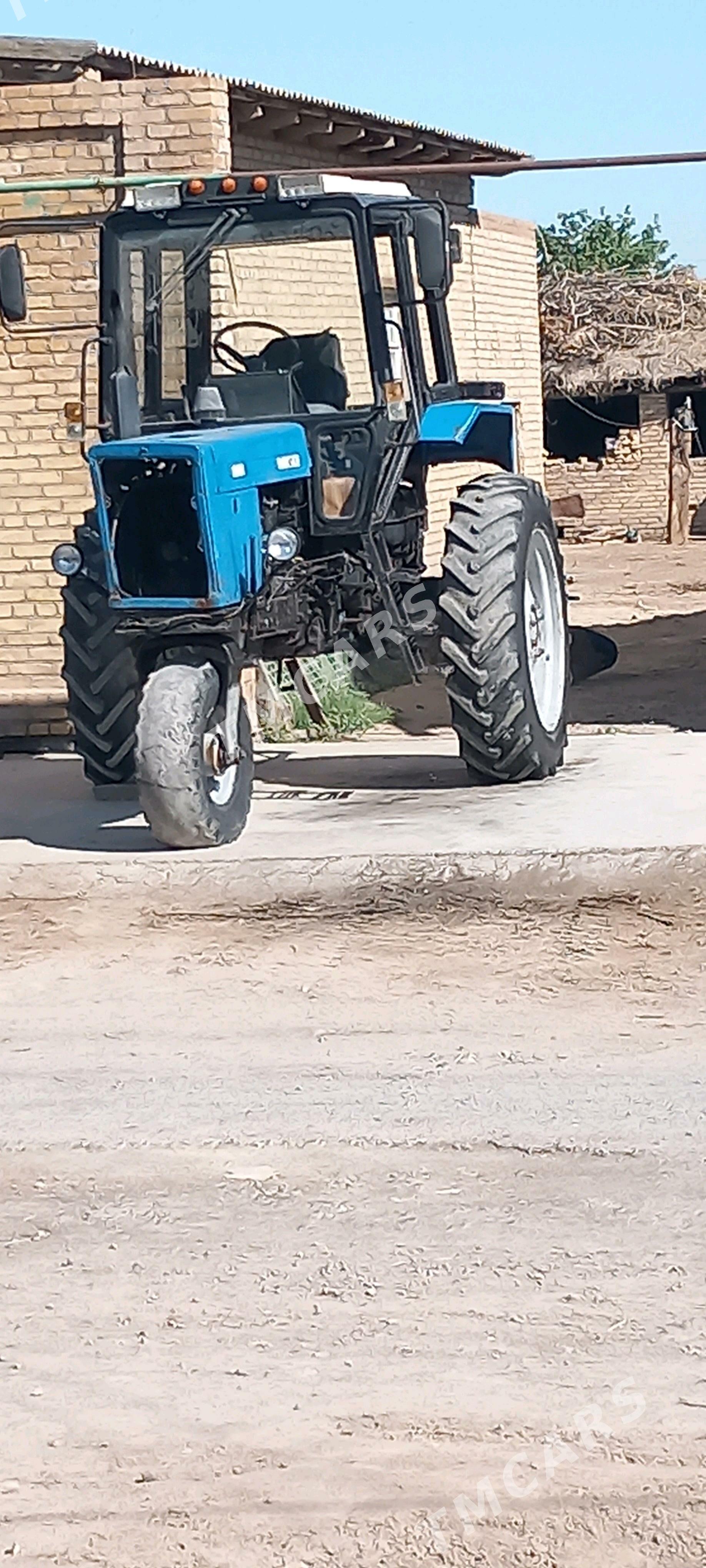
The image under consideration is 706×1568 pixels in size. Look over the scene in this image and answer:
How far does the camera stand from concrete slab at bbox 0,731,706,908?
7047mm

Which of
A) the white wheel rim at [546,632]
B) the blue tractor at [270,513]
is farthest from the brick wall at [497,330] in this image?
the blue tractor at [270,513]

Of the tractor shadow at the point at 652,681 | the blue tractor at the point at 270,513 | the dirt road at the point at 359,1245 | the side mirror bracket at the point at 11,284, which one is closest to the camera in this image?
the dirt road at the point at 359,1245

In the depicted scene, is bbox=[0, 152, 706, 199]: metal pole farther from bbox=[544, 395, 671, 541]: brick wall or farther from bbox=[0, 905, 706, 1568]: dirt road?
bbox=[544, 395, 671, 541]: brick wall

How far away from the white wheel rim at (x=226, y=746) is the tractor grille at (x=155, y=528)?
1.53 ft

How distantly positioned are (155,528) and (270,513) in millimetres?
552

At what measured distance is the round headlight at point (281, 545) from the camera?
7.69 meters

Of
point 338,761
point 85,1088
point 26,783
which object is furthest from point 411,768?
point 85,1088

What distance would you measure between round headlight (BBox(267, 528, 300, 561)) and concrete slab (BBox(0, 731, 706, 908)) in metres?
1.02

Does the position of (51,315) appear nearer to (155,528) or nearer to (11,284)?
(11,284)

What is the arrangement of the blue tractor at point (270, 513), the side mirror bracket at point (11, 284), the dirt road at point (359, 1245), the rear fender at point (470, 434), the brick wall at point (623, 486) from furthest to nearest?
the brick wall at point (623, 486) < the rear fender at point (470, 434) < the side mirror bracket at point (11, 284) < the blue tractor at point (270, 513) < the dirt road at point (359, 1245)

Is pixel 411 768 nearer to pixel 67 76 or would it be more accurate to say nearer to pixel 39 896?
pixel 39 896

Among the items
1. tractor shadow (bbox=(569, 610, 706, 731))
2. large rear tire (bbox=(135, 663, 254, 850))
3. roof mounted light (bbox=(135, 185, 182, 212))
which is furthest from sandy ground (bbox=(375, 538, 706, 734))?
large rear tire (bbox=(135, 663, 254, 850))

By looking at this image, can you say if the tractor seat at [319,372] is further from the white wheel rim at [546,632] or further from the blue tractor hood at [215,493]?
the white wheel rim at [546,632]

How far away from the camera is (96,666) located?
829cm
